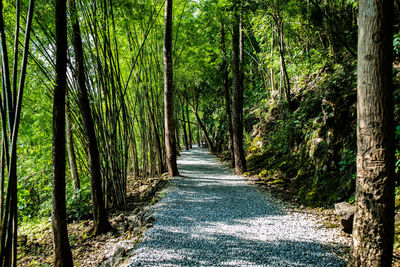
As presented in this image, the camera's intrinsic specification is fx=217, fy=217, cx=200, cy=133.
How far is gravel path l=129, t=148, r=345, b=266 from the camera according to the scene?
6.46 feet

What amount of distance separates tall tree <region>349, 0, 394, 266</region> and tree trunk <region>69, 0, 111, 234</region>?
108 inches

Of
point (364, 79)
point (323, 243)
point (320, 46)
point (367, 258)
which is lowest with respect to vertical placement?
point (323, 243)

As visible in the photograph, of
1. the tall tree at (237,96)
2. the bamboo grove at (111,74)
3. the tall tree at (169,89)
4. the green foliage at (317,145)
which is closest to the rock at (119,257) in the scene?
the bamboo grove at (111,74)

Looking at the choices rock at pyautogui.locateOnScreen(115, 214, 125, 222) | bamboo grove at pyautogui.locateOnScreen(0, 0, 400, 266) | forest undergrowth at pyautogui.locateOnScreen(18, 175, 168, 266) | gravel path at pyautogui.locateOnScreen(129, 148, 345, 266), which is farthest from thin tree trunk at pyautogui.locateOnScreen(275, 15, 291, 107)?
rock at pyautogui.locateOnScreen(115, 214, 125, 222)

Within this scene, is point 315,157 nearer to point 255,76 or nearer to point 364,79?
point 364,79

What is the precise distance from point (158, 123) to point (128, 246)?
5.56 meters

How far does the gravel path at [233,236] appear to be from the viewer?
1968mm

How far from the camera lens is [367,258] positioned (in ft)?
4.72

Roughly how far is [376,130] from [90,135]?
9.50 feet

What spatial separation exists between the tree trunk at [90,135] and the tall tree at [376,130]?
2741 millimetres

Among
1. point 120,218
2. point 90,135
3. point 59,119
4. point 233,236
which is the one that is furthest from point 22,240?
point 233,236

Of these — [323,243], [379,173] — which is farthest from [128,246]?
[379,173]

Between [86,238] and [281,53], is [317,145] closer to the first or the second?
[281,53]

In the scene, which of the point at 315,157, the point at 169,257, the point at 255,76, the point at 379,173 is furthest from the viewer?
the point at 255,76
